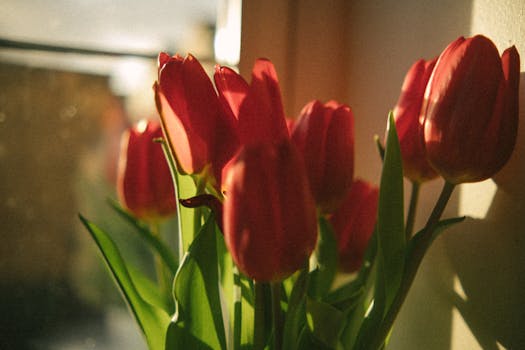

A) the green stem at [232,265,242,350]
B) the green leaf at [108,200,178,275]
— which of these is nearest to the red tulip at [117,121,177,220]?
the green leaf at [108,200,178,275]

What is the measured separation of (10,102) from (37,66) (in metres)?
0.07

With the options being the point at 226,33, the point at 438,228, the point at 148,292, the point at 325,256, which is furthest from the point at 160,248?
the point at 226,33

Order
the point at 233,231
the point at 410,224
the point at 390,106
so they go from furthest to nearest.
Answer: the point at 390,106 → the point at 410,224 → the point at 233,231

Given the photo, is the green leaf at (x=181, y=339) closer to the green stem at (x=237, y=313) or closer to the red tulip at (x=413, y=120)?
the green stem at (x=237, y=313)

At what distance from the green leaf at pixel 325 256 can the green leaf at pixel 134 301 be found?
6.3 inches

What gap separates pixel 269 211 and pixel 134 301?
0.21 meters

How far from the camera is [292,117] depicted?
792 mm

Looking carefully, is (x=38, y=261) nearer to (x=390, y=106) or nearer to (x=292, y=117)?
(x=292, y=117)

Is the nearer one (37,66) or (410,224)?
(410,224)

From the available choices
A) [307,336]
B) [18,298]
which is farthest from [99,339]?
[307,336]

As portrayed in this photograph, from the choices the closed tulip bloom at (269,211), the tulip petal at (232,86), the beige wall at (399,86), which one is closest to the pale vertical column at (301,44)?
the beige wall at (399,86)

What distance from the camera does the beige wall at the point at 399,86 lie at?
0.47 meters

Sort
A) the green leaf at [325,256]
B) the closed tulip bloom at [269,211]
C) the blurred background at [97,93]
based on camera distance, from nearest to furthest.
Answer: the closed tulip bloom at [269,211] → the green leaf at [325,256] → the blurred background at [97,93]

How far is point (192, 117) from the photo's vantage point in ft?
1.41
